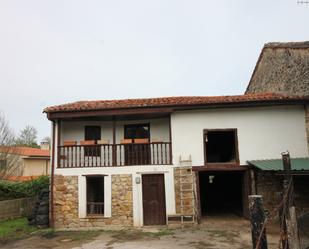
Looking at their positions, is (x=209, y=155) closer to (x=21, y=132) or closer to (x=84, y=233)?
(x=84, y=233)

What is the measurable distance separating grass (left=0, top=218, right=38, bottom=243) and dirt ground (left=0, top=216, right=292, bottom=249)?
98cm

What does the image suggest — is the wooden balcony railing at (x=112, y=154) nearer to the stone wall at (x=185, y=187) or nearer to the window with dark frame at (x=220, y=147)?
the stone wall at (x=185, y=187)

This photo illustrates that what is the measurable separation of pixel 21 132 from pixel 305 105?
49.8 metres

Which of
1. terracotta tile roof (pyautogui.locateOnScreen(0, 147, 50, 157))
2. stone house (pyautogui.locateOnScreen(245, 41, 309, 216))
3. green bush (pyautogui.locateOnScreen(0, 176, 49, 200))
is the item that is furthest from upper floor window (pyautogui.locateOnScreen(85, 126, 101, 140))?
terracotta tile roof (pyautogui.locateOnScreen(0, 147, 50, 157))

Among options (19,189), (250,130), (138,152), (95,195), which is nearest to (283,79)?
(250,130)

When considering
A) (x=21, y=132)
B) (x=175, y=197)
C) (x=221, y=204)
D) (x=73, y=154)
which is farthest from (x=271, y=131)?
(x=21, y=132)

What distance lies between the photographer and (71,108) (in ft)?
50.0

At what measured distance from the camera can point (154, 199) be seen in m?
14.7

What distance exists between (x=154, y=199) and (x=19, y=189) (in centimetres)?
1043

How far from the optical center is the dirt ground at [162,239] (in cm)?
1092

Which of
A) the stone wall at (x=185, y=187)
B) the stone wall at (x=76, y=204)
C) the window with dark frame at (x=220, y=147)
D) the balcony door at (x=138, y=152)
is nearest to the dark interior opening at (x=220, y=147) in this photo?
the window with dark frame at (x=220, y=147)

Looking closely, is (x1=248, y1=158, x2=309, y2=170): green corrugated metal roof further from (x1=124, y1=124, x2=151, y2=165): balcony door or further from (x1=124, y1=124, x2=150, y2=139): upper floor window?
(x1=124, y1=124, x2=150, y2=139): upper floor window

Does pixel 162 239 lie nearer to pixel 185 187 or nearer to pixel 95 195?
pixel 185 187

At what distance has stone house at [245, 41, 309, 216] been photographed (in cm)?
1433
